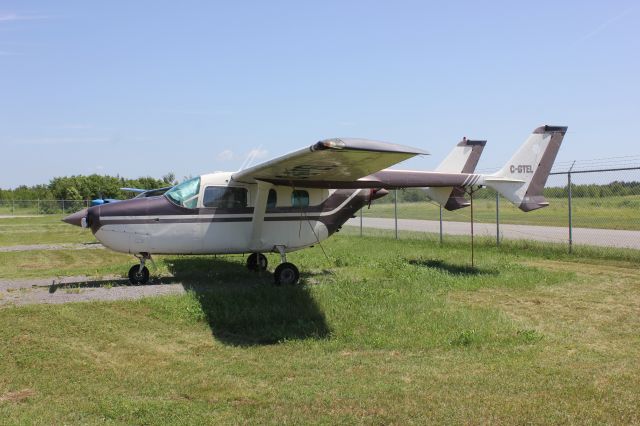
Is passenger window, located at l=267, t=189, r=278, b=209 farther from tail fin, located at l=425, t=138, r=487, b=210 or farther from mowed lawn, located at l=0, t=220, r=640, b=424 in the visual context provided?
tail fin, located at l=425, t=138, r=487, b=210

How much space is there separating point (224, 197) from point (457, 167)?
7.18 m

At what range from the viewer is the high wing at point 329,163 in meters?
7.01

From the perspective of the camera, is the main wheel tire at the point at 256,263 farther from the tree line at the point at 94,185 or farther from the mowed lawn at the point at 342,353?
the tree line at the point at 94,185

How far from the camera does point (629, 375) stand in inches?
223

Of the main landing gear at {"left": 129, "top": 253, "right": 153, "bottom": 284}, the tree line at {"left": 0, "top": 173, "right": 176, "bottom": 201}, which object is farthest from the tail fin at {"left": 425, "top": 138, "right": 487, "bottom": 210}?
the tree line at {"left": 0, "top": 173, "right": 176, "bottom": 201}

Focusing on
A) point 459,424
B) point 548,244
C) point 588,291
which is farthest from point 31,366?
point 548,244

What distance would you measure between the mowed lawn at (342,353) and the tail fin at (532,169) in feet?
8.29

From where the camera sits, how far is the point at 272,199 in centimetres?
1135

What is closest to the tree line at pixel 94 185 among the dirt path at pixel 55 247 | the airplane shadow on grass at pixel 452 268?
the dirt path at pixel 55 247

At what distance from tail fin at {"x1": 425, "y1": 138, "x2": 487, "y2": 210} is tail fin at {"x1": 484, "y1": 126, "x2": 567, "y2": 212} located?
3.32 feet


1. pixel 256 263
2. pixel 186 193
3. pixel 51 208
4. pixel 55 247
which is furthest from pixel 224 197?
pixel 51 208

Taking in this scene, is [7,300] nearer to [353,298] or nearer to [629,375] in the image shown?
[353,298]

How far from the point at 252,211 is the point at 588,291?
687 cm

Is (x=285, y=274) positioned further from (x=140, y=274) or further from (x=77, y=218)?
(x=77, y=218)
